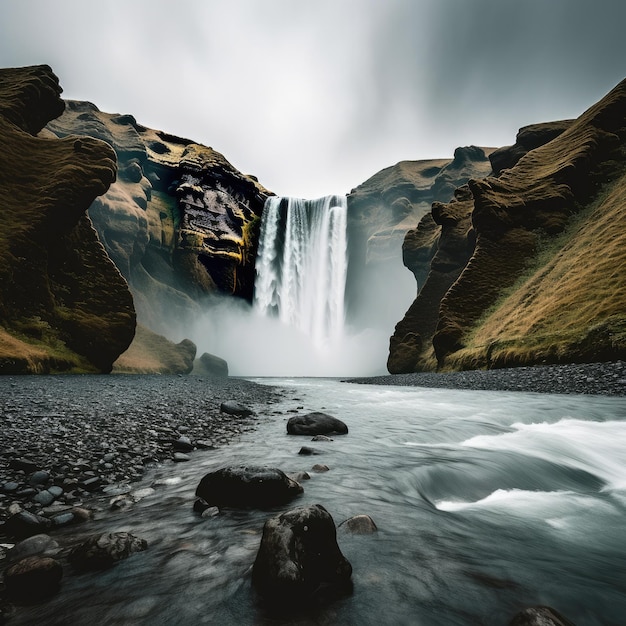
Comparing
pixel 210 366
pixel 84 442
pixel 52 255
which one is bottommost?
pixel 84 442

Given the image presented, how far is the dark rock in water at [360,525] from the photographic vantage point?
3088mm

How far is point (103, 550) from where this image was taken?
97.3 inches

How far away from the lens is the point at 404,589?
88.8 inches

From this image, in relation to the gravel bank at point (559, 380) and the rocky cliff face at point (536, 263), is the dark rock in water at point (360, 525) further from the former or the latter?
the rocky cliff face at point (536, 263)

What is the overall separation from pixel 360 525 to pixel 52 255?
1062 inches

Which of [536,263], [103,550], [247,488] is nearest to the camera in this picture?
[103,550]

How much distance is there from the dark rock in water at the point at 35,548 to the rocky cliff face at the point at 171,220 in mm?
50580

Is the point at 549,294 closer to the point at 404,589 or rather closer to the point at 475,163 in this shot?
the point at 404,589

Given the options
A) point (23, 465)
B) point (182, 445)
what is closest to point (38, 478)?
point (23, 465)

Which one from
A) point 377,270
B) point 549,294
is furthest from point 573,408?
point 377,270

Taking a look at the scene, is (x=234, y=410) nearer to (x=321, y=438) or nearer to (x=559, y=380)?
(x=321, y=438)

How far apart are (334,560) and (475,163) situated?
10930 centimetres

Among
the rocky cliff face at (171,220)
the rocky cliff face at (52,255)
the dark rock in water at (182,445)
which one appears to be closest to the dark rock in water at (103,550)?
the dark rock in water at (182,445)

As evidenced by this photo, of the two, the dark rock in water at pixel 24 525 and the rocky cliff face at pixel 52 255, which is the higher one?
the rocky cliff face at pixel 52 255
